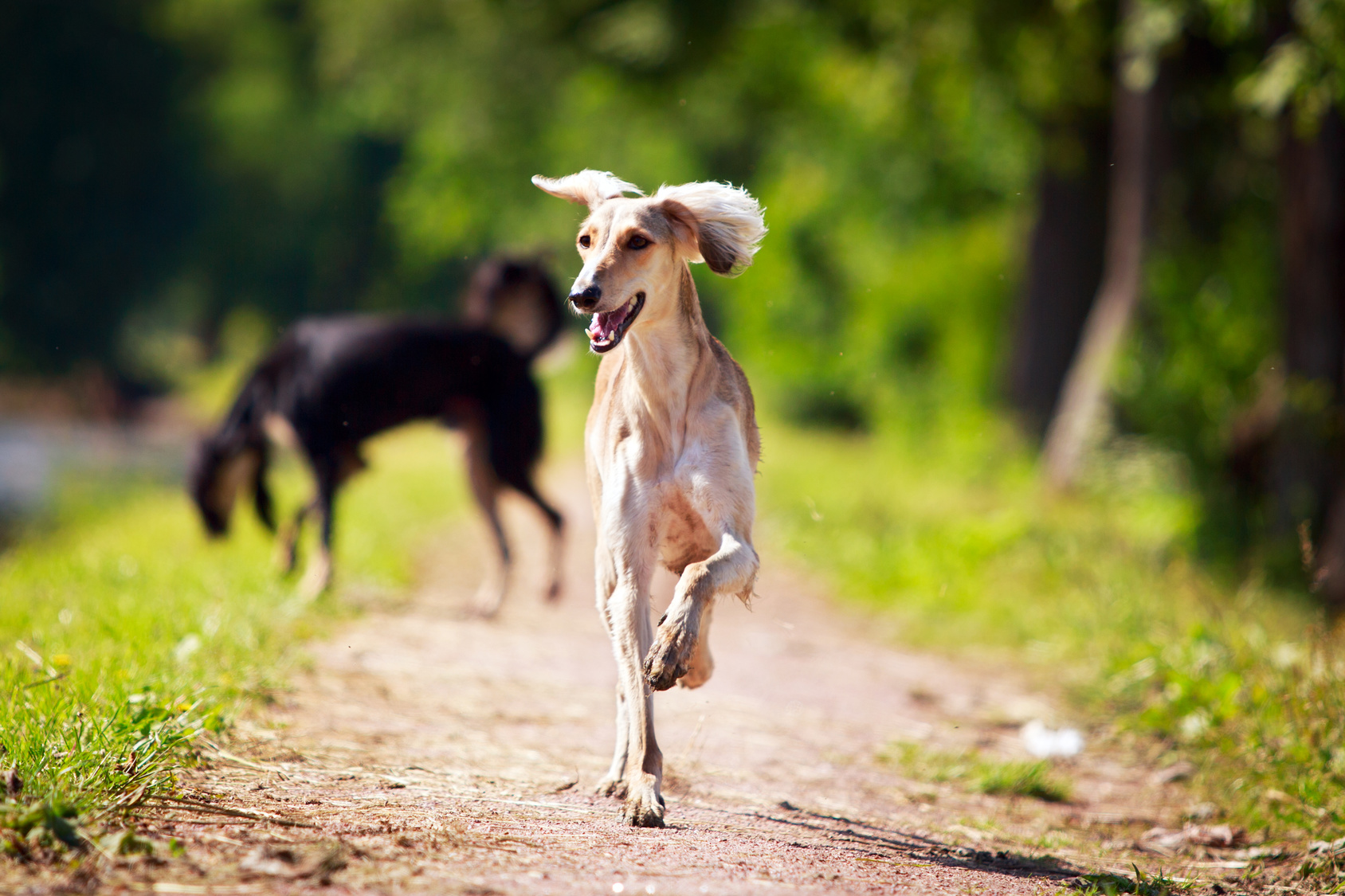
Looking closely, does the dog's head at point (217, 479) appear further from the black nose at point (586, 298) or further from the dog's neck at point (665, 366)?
the black nose at point (586, 298)

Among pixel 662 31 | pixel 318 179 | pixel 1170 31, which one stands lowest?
pixel 1170 31

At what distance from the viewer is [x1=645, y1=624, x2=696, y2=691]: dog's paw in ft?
11.6

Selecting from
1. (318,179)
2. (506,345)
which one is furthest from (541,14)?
(318,179)

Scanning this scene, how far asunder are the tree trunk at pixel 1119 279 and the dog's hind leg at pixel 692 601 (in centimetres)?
822

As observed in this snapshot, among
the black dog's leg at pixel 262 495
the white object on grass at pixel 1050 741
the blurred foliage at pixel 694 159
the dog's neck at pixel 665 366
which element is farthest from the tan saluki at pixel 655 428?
the black dog's leg at pixel 262 495

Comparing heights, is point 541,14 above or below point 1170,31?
above

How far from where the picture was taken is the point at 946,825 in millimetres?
4262

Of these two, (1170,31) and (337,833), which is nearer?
(337,833)

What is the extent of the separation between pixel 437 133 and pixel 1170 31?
653 inches

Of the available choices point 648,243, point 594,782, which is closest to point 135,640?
point 594,782

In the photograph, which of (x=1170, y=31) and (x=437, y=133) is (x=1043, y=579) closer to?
(x=1170, y=31)

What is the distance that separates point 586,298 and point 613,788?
1.57 meters

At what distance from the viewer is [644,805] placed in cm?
365

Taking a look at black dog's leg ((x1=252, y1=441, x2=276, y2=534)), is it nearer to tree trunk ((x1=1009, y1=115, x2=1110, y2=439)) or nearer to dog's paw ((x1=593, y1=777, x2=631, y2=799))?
dog's paw ((x1=593, y1=777, x2=631, y2=799))
